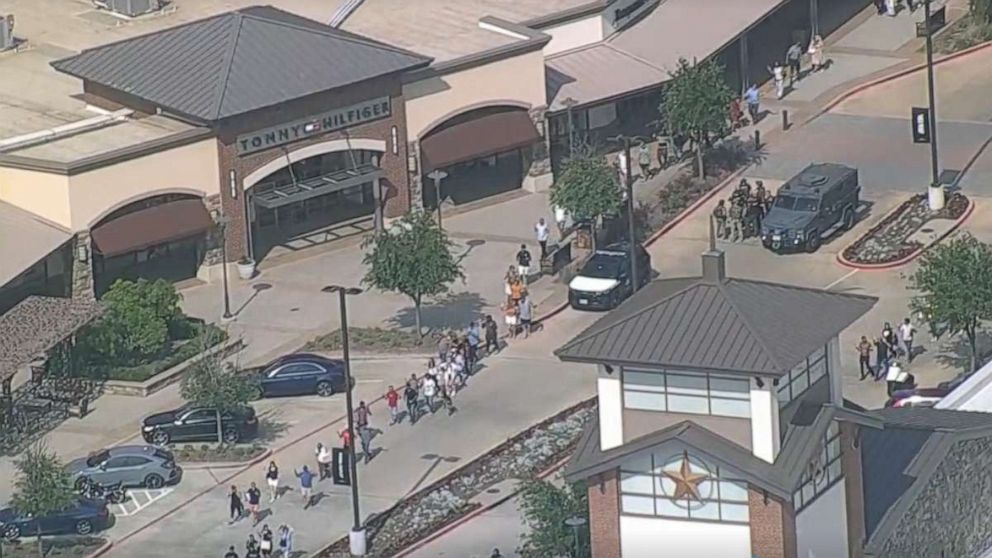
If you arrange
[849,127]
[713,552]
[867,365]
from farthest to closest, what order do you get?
[849,127] < [867,365] < [713,552]

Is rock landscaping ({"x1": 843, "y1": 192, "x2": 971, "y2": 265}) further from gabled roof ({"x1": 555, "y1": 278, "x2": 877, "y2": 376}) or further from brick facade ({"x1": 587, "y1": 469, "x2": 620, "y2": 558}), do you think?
brick facade ({"x1": 587, "y1": 469, "x2": 620, "y2": 558})

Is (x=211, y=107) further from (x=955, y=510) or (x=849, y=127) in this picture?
(x=955, y=510)

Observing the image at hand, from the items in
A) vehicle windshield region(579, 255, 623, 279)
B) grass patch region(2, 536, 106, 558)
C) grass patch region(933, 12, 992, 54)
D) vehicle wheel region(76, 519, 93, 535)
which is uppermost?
grass patch region(933, 12, 992, 54)

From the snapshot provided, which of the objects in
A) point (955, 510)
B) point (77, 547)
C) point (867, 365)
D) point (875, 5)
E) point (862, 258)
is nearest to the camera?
point (955, 510)

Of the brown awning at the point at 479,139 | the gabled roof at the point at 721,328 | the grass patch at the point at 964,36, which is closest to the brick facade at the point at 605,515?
the gabled roof at the point at 721,328

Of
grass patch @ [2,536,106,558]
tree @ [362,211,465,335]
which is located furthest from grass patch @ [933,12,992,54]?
grass patch @ [2,536,106,558]

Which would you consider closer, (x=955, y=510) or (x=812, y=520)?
(x=812, y=520)

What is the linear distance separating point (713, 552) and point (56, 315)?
30734 mm

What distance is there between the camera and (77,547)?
75.2m

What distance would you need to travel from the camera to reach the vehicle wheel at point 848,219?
306ft

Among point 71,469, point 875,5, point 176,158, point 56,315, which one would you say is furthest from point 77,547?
point 875,5

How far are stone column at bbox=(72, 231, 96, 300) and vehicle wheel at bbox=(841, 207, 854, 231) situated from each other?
891 inches

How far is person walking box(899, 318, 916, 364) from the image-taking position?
82.7 m

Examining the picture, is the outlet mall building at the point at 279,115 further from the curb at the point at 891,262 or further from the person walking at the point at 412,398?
the curb at the point at 891,262
